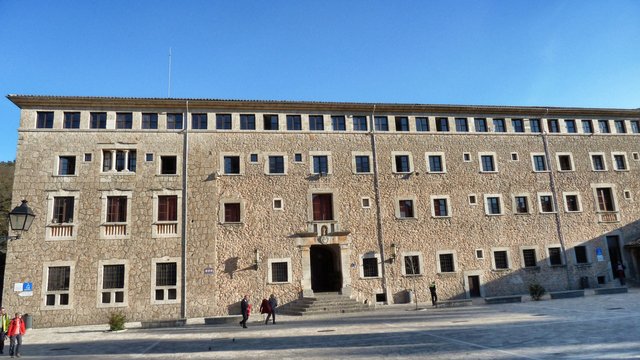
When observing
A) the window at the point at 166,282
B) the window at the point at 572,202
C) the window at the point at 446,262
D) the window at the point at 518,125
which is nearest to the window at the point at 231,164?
the window at the point at 166,282

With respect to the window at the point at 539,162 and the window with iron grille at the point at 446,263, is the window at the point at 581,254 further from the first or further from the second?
the window with iron grille at the point at 446,263

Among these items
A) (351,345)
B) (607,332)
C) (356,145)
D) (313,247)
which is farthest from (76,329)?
(607,332)

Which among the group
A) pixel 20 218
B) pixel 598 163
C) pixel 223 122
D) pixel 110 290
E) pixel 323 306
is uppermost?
pixel 223 122

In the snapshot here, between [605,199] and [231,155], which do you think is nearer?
[231,155]

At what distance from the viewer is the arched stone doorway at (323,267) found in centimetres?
2744

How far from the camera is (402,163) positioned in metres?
28.4

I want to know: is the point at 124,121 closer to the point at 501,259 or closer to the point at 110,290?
the point at 110,290

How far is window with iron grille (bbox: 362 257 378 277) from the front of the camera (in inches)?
1040

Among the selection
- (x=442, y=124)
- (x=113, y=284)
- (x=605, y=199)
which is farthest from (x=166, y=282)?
(x=605, y=199)

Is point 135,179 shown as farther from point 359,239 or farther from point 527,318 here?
point 527,318

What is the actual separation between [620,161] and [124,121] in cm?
3426

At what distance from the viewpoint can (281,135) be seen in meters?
27.3

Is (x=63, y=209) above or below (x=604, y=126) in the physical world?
below

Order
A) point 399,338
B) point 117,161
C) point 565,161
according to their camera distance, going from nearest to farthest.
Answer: point 399,338 → point 117,161 → point 565,161
